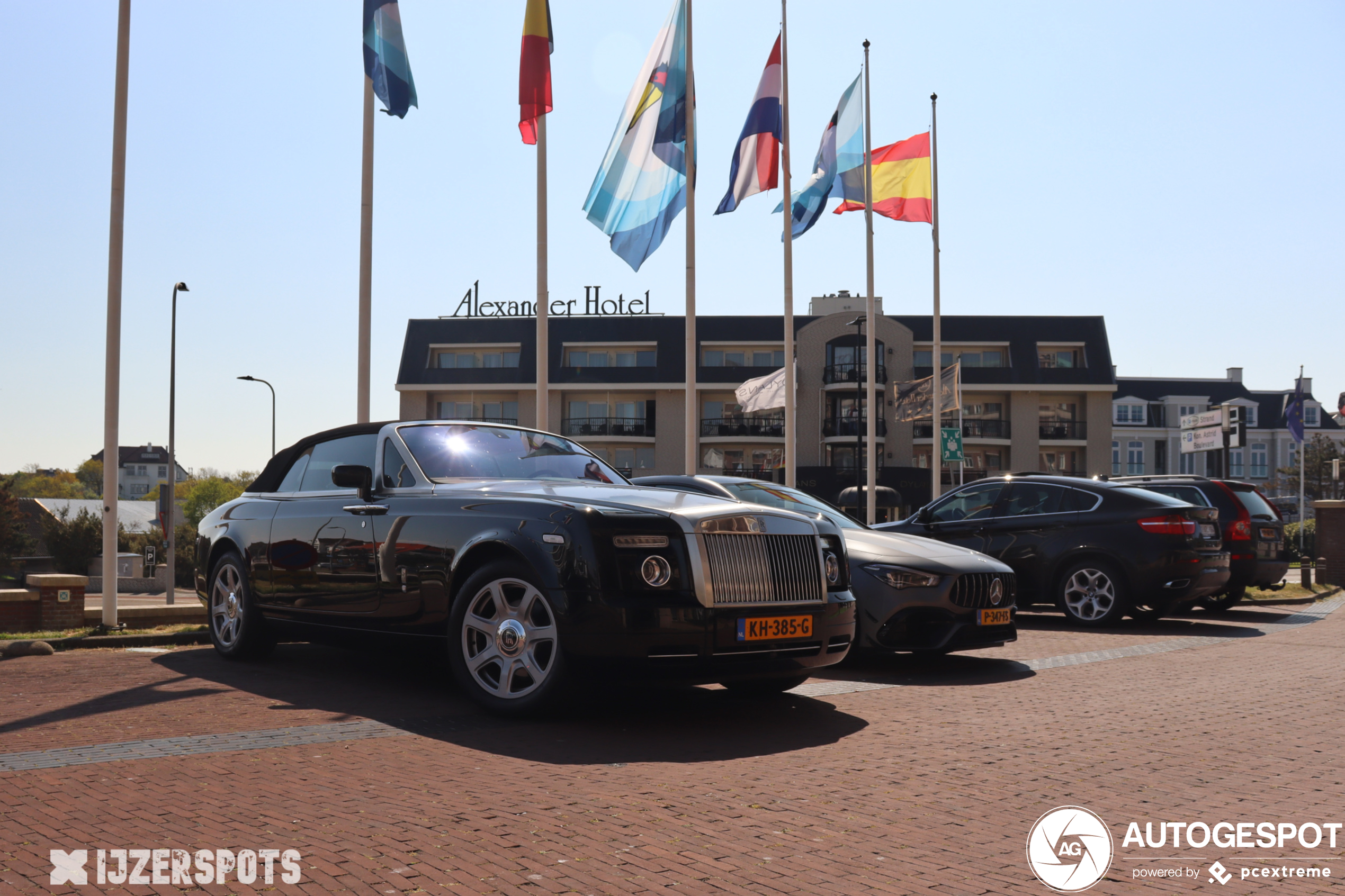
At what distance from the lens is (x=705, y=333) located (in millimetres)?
57250

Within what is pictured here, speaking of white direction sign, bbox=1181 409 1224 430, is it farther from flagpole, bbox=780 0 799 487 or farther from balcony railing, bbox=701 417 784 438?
balcony railing, bbox=701 417 784 438

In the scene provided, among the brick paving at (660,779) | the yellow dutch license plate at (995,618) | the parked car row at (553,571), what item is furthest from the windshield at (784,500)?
the brick paving at (660,779)

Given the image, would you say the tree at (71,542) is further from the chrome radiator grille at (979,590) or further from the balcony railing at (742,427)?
the chrome radiator grille at (979,590)

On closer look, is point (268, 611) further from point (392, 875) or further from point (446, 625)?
point (392, 875)

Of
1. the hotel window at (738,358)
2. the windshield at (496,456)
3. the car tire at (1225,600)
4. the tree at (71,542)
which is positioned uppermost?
the hotel window at (738,358)

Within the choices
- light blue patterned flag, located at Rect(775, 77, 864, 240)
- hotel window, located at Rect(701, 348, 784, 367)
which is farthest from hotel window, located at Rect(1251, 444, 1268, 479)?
light blue patterned flag, located at Rect(775, 77, 864, 240)

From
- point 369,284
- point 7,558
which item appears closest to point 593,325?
point 7,558

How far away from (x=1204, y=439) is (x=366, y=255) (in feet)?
57.2

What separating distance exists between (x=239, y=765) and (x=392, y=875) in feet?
5.56

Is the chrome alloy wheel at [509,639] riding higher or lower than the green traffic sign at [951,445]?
lower

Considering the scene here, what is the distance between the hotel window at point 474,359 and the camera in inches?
2320

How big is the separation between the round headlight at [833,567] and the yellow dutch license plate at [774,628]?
465 millimetres

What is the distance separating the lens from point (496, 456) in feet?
22.9

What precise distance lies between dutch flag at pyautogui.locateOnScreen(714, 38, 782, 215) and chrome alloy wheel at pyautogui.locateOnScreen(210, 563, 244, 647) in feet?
47.3
